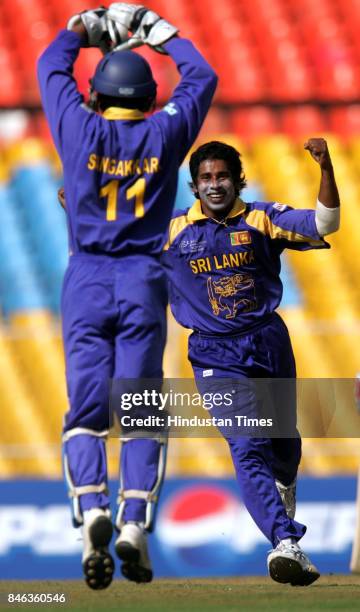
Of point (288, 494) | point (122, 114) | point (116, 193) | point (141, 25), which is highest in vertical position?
point (141, 25)

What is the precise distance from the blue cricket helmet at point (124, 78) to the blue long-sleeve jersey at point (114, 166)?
86 mm

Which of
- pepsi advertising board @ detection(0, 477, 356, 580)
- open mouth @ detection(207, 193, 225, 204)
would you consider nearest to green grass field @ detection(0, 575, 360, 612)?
open mouth @ detection(207, 193, 225, 204)

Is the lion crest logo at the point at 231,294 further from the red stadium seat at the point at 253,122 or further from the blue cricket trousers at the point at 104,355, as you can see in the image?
the red stadium seat at the point at 253,122

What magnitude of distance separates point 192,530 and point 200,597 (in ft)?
15.0

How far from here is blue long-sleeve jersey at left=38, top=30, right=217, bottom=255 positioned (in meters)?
5.43

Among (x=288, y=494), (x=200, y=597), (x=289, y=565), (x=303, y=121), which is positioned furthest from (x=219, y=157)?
(x=303, y=121)

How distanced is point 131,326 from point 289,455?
1154 mm

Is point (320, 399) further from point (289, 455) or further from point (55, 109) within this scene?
point (55, 109)

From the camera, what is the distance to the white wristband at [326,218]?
5.50m

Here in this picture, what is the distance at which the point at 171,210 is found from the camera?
5.64 metres

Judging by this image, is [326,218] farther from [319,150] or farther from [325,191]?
[319,150]

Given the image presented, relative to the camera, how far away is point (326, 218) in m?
5.52

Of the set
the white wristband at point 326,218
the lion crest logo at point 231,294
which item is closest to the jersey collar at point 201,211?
the lion crest logo at point 231,294

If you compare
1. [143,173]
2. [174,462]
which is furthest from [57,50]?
[174,462]
